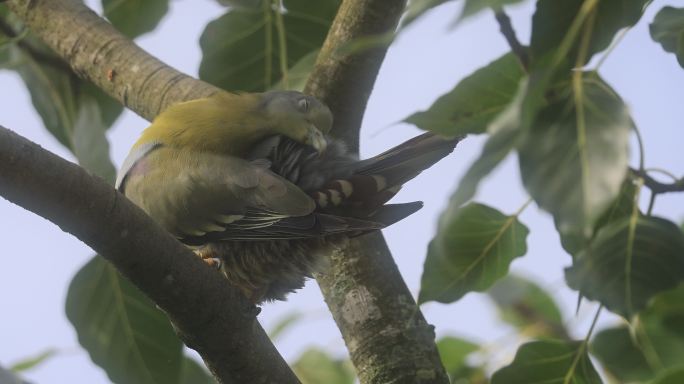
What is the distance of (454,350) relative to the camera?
224 centimetres

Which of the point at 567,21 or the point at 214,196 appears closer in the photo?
the point at 567,21

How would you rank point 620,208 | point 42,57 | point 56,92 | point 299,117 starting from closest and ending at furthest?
1. point 620,208
2. point 299,117
3. point 56,92
4. point 42,57

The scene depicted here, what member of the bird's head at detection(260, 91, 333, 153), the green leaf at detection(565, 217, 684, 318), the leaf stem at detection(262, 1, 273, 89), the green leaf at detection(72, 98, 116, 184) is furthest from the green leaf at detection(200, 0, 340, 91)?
the green leaf at detection(565, 217, 684, 318)

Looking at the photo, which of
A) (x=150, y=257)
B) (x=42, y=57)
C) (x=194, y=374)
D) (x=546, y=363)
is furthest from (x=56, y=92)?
(x=546, y=363)

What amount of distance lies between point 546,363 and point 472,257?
23 centimetres

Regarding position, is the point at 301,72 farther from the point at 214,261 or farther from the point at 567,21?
the point at 567,21

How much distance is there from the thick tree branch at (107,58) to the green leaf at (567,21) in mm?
2011

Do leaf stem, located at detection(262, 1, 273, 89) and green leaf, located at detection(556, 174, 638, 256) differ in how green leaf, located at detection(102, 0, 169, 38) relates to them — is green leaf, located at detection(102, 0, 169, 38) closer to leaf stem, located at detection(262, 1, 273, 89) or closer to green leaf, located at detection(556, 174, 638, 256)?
leaf stem, located at detection(262, 1, 273, 89)

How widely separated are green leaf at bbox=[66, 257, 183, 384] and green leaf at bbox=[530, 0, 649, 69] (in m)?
1.66

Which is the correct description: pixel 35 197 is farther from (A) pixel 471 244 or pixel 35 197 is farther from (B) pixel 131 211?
(A) pixel 471 244

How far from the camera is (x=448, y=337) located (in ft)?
7.44

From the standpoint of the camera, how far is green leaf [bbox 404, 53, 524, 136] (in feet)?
4.26

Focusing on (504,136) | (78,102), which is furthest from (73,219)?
(78,102)

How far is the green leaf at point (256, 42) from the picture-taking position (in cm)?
297
